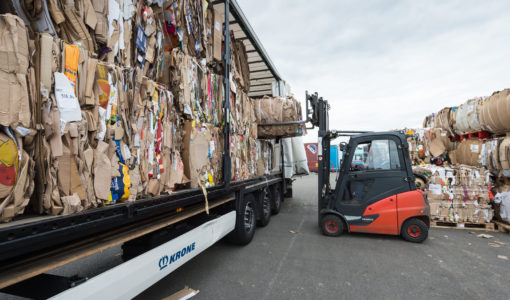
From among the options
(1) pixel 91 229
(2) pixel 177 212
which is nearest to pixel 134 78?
(1) pixel 91 229

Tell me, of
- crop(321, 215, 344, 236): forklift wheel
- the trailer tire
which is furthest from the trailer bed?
crop(321, 215, 344, 236): forklift wheel

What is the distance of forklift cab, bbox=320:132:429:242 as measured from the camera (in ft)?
15.0

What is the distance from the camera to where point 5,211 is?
1217mm

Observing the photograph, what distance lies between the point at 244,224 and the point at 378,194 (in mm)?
2631

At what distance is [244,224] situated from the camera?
14.1 feet

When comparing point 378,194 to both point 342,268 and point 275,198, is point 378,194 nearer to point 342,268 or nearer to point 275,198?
point 342,268

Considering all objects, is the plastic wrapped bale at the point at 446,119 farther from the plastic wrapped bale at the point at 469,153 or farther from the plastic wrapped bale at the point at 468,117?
the plastic wrapped bale at the point at 469,153

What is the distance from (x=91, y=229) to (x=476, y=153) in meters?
8.22

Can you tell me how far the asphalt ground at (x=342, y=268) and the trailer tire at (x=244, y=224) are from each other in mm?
157

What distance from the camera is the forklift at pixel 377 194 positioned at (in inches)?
180

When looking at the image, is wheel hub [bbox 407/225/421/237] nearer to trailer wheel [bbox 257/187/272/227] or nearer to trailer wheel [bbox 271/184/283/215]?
trailer wheel [bbox 257/187/272/227]

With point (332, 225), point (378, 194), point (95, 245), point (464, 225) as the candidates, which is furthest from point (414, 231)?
point (95, 245)

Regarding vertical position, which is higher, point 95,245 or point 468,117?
point 468,117

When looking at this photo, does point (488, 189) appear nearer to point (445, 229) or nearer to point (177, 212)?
point (445, 229)
